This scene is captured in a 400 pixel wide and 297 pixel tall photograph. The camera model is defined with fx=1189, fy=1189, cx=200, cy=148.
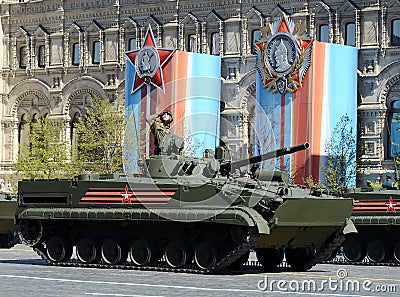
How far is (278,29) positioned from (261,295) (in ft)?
120

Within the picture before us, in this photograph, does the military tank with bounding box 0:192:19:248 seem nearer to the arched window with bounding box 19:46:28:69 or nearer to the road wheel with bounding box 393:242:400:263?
the road wheel with bounding box 393:242:400:263

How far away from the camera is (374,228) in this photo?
3269 centimetres

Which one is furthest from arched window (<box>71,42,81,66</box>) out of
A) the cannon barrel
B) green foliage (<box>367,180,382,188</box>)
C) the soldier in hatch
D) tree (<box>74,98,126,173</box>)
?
the cannon barrel

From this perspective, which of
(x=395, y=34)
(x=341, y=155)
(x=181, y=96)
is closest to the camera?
(x=341, y=155)

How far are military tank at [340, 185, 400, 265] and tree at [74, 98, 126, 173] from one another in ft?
79.4

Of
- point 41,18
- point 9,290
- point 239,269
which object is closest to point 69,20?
point 41,18

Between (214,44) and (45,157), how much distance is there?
422 inches

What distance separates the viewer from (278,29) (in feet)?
183

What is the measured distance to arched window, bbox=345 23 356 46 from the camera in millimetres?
57441

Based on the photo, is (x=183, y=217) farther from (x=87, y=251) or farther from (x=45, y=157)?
(x=45, y=157)

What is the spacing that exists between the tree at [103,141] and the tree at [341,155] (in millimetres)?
9918

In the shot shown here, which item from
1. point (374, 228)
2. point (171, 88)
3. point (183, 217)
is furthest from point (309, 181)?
point (183, 217)

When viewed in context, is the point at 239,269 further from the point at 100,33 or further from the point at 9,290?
the point at 100,33

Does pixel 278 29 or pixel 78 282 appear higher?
pixel 278 29
